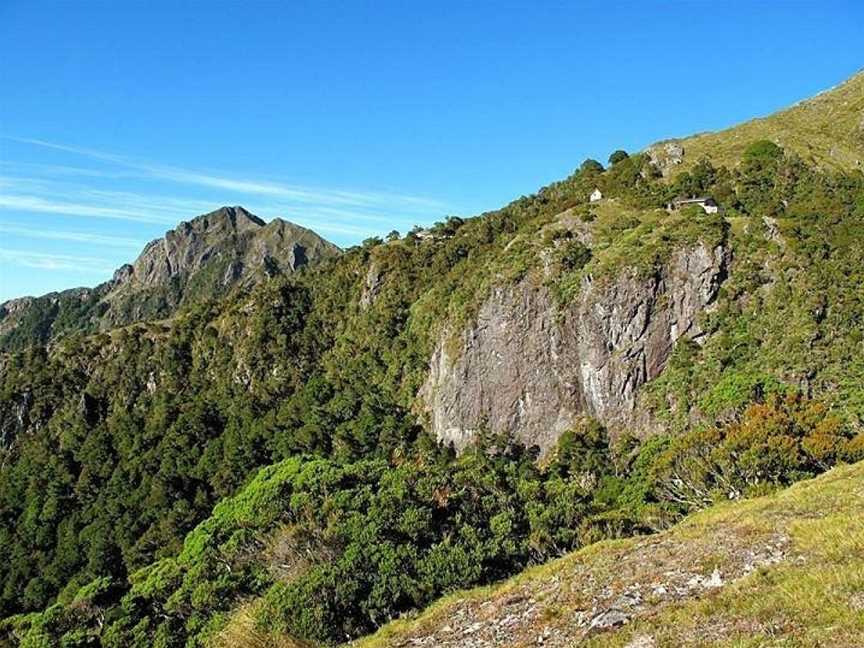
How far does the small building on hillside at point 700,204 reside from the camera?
3029 inches

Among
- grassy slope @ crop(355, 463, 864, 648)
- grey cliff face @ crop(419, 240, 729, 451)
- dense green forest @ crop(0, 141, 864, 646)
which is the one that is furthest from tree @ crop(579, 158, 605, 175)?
grassy slope @ crop(355, 463, 864, 648)

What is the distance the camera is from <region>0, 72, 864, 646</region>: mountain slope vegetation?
34.2m

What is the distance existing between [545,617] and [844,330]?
184 feet

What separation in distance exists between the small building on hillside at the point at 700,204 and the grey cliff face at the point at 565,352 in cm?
993

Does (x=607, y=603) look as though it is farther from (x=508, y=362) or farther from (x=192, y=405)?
(x=192, y=405)

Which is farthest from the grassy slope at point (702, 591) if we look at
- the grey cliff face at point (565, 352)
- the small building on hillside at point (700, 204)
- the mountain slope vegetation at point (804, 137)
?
the mountain slope vegetation at point (804, 137)

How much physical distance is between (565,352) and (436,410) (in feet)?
65.8

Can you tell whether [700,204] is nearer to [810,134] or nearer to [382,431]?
[810,134]

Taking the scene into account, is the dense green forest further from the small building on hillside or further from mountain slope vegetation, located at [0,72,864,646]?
the small building on hillside

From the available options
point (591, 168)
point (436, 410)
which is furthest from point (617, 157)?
point (436, 410)

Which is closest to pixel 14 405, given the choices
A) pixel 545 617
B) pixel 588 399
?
pixel 588 399

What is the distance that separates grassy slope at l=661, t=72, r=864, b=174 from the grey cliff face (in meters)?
30.2

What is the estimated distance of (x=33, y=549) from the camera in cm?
9112

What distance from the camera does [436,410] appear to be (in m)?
86.5
